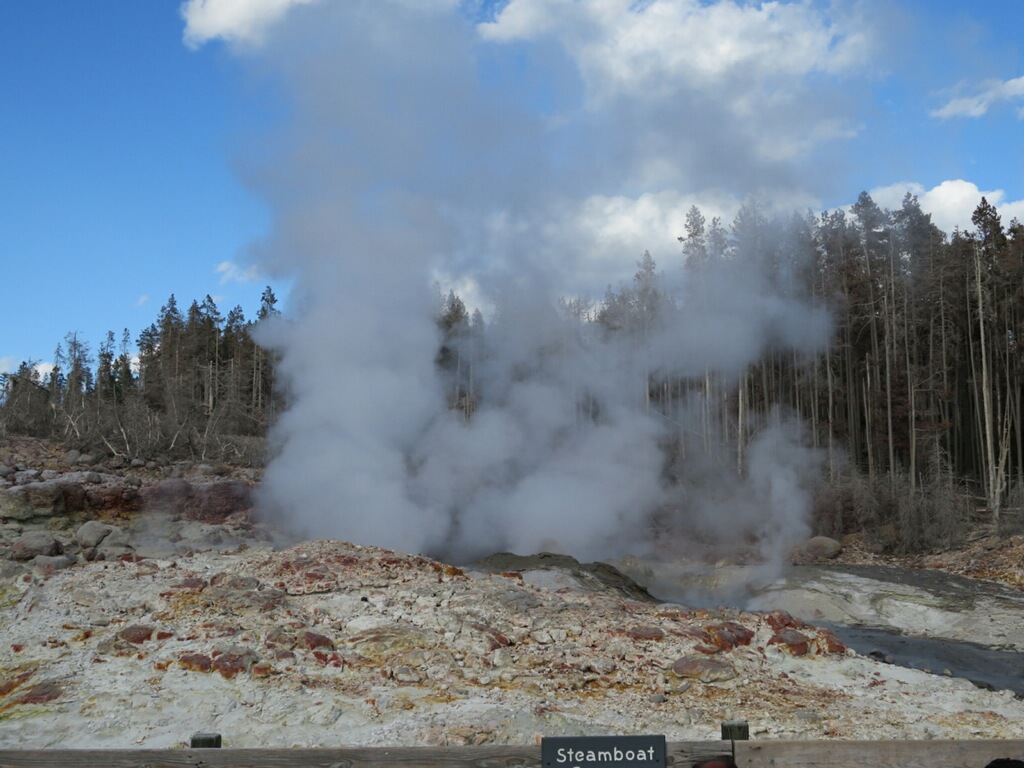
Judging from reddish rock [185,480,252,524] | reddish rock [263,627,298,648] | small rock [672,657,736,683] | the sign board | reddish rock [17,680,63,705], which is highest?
reddish rock [185,480,252,524]

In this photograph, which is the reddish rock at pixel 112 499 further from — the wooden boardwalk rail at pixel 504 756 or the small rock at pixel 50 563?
the wooden boardwalk rail at pixel 504 756

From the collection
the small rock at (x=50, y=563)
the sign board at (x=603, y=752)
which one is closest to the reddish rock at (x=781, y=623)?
the sign board at (x=603, y=752)

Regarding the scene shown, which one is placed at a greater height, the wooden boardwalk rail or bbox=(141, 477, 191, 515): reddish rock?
bbox=(141, 477, 191, 515): reddish rock

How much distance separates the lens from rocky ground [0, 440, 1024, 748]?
7598 mm

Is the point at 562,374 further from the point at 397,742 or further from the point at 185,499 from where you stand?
the point at 397,742

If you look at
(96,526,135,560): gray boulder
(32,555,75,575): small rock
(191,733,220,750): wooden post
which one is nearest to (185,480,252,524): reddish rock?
(96,526,135,560): gray boulder

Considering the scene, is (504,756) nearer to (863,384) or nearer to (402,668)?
(402,668)

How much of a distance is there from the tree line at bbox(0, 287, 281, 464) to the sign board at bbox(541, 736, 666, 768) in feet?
65.9

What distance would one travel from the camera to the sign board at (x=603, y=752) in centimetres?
323

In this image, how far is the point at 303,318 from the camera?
19.5 meters

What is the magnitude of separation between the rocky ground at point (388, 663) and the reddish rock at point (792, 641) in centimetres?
Answer: 2

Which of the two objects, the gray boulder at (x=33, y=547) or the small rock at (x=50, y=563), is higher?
the gray boulder at (x=33, y=547)

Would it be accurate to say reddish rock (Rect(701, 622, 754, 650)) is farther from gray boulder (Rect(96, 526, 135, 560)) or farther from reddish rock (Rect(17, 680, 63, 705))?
gray boulder (Rect(96, 526, 135, 560))

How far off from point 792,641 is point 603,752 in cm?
791
